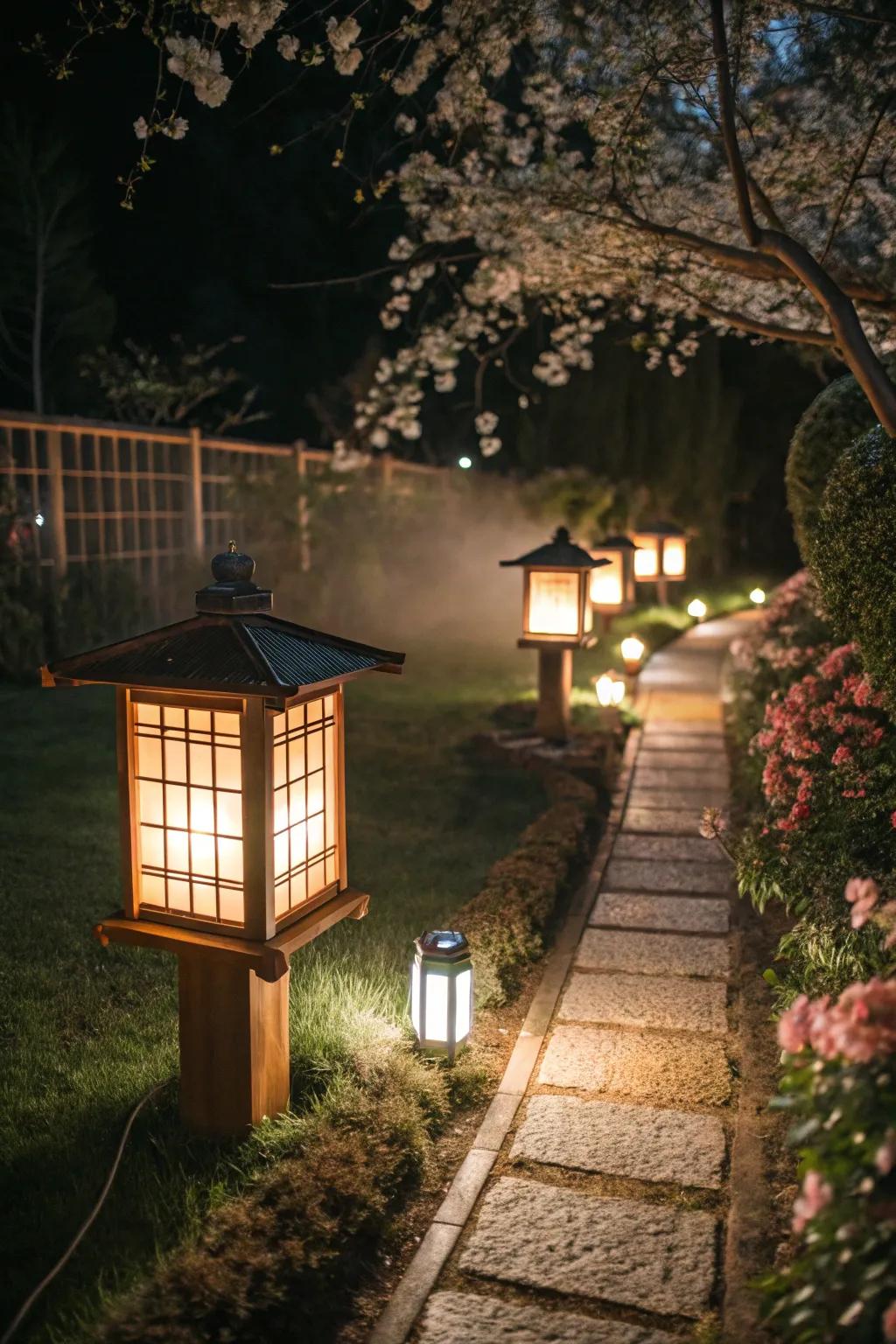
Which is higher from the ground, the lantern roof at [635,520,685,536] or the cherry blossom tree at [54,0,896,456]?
the cherry blossom tree at [54,0,896,456]

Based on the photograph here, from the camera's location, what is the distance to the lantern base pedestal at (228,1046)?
12.2 feet

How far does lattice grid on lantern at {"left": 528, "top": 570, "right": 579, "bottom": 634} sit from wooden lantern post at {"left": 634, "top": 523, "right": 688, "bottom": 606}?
31.4 ft

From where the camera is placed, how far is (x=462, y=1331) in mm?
3057

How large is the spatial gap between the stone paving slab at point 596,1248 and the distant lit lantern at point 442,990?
0.75 meters

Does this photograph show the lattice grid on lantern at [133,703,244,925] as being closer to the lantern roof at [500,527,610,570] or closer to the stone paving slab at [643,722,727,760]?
the lantern roof at [500,527,610,570]

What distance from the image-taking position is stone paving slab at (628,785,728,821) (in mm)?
8992

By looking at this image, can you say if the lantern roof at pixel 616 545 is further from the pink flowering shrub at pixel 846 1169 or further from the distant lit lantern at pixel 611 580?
the pink flowering shrub at pixel 846 1169

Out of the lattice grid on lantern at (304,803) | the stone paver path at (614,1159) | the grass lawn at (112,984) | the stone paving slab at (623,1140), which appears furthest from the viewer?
the stone paving slab at (623,1140)

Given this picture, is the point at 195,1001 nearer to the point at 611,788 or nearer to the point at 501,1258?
the point at 501,1258

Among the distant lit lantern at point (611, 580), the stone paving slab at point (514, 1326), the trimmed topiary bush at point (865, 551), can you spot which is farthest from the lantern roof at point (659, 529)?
the stone paving slab at point (514, 1326)

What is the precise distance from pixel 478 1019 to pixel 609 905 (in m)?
1.86

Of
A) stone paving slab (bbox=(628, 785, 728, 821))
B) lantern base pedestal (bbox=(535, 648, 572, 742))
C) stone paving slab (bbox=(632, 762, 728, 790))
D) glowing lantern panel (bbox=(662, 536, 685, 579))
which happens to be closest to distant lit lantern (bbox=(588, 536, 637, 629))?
glowing lantern panel (bbox=(662, 536, 685, 579))

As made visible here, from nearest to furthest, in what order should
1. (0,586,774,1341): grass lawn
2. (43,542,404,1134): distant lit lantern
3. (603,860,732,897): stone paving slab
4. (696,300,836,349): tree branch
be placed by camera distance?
1. (0,586,774,1341): grass lawn
2. (43,542,404,1134): distant lit lantern
3. (696,300,836,349): tree branch
4. (603,860,732,897): stone paving slab

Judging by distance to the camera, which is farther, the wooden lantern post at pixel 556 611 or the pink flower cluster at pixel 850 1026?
the wooden lantern post at pixel 556 611
